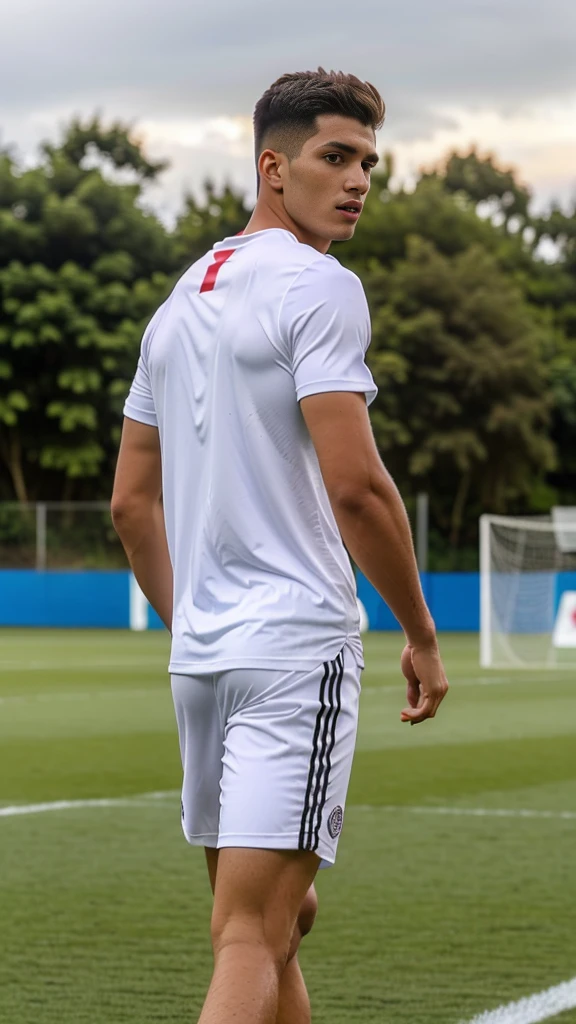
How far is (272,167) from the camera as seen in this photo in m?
3.26

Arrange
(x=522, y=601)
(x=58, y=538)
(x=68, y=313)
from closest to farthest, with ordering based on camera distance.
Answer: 1. (x=522, y=601)
2. (x=58, y=538)
3. (x=68, y=313)

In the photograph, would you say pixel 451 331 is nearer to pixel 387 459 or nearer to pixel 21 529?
pixel 387 459

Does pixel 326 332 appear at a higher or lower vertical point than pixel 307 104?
lower

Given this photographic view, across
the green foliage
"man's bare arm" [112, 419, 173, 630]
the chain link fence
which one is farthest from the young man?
the green foliage

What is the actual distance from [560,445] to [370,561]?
47.7 m

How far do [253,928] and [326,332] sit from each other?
0.95 m

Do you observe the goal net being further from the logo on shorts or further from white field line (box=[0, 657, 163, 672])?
the logo on shorts

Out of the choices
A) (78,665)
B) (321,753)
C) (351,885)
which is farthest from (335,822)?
(78,665)

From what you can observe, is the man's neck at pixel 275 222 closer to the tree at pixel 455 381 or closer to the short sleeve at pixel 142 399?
the short sleeve at pixel 142 399

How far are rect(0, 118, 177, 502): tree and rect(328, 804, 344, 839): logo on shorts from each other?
37.3 metres

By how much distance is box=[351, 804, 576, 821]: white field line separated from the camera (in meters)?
8.86

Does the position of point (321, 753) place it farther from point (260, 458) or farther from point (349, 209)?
point (349, 209)

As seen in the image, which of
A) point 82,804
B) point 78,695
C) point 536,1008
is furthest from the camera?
point 78,695

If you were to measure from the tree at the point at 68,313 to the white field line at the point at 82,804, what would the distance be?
30868 millimetres
